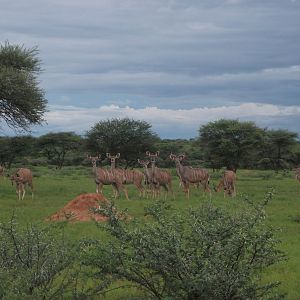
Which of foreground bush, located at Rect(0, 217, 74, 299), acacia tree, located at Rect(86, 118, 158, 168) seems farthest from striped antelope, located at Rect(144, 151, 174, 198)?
acacia tree, located at Rect(86, 118, 158, 168)

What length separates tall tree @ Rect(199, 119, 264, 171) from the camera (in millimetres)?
52406

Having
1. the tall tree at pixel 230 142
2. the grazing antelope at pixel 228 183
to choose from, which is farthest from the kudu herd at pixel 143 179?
the tall tree at pixel 230 142

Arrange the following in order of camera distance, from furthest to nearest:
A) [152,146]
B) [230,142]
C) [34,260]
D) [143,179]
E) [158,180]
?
[152,146] < [230,142] < [143,179] < [158,180] < [34,260]

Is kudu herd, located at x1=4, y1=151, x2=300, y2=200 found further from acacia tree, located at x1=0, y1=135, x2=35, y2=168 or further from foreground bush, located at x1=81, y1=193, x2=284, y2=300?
acacia tree, located at x1=0, y1=135, x2=35, y2=168

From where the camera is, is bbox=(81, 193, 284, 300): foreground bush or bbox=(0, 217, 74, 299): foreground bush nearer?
bbox=(81, 193, 284, 300): foreground bush

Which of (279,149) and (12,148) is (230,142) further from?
(12,148)

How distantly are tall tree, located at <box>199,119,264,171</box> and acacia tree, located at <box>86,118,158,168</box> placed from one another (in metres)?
6.15

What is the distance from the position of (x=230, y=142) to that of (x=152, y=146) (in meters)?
9.09

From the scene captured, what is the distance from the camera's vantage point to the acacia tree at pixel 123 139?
58312mm

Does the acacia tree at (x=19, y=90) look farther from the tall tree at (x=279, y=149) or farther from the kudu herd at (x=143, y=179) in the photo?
the tall tree at (x=279, y=149)

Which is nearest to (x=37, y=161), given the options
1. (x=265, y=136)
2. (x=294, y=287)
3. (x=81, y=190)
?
(x=265, y=136)

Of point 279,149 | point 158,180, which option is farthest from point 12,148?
point 158,180

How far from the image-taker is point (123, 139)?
2304 inches

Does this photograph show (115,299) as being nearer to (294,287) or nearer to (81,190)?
(294,287)
